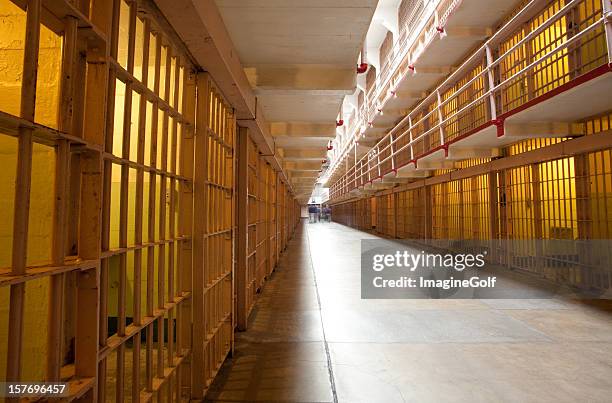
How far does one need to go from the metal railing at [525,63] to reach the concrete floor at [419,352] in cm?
306

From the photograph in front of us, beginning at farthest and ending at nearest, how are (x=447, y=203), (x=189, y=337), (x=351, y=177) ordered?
(x=351, y=177) < (x=447, y=203) < (x=189, y=337)

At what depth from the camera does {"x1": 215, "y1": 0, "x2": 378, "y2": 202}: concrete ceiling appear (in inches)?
109

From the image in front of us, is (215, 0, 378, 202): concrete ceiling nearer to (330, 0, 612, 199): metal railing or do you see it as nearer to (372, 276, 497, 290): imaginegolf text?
(330, 0, 612, 199): metal railing

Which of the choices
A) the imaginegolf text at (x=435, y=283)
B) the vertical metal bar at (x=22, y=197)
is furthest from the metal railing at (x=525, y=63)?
the vertical metal bar at (x=22, y=197)

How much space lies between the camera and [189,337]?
262 centimetres

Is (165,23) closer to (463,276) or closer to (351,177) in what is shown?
(463,276)

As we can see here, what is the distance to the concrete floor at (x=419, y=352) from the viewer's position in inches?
110

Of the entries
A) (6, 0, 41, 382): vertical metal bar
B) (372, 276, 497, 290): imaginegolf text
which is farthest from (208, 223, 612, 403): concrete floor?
(6, 0, 41, 382): vertical metal bar

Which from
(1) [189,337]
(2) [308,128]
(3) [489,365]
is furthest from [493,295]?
(1) [189,337]

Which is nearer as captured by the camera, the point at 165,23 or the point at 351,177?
the point at 165,23

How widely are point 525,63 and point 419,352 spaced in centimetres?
675

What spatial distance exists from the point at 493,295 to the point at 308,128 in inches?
176

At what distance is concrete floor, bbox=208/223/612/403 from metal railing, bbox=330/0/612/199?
10.0ft

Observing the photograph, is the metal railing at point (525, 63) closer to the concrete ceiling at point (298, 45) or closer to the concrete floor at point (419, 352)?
the concrete ceiling at point (298, 45)
